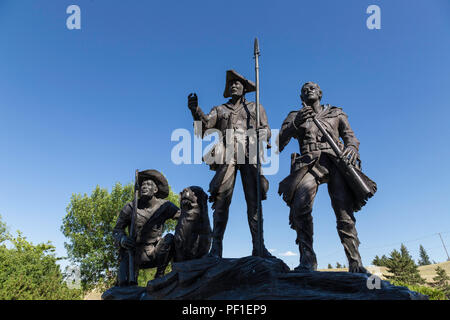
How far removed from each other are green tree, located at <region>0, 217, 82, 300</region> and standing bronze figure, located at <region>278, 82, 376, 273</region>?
70.7 ft

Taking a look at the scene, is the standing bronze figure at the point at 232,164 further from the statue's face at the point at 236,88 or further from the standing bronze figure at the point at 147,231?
the standing bronze figure at the point at 147,231

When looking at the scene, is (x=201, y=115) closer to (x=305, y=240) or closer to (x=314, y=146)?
(x=314, y=146)

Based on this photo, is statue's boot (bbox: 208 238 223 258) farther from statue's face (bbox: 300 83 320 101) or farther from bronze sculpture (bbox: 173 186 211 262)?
statue's face (bbox: 300 83 320 101)

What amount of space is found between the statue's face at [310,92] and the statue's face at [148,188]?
3.20m

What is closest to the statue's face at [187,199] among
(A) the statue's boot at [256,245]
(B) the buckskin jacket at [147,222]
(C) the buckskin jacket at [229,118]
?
(C) the buckskin jacket at [229,118]

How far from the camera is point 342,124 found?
491 cm

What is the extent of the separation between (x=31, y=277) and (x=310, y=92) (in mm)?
26391

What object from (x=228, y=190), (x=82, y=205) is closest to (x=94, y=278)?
(x=82, y=205)

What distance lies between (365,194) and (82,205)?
854 inches

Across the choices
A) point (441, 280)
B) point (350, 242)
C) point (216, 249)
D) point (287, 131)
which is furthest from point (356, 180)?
point (441, 280)

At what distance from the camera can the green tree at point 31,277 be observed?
68.4ft

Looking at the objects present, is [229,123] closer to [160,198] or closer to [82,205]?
[160,198]

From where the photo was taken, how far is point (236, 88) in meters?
5.54
